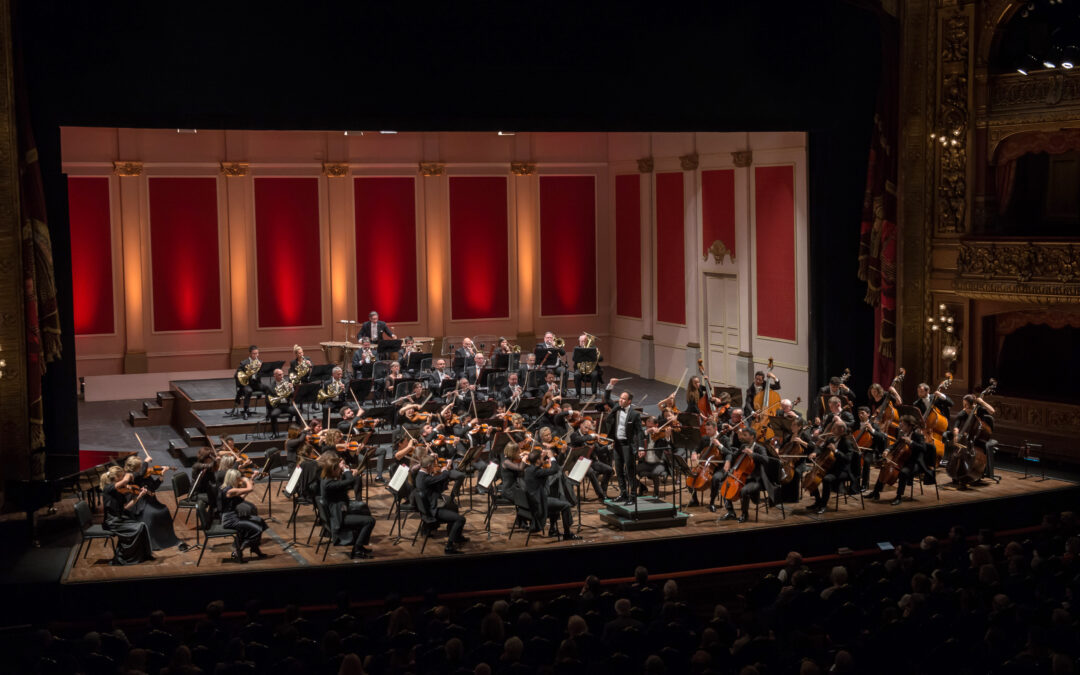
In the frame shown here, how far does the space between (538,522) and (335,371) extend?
4.28 metres

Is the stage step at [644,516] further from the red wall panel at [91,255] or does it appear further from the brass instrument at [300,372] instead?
the red wall panel at [91,255]

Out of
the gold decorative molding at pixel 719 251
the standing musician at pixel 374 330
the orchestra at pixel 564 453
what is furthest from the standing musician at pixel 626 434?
the gold decorative molding at pixel 719 251

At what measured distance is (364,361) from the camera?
17.3 metres

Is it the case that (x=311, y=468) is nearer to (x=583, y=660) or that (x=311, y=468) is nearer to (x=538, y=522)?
(x=538, y=522)

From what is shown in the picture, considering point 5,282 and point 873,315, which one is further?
point 873,315

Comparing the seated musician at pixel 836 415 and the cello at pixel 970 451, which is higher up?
the seated musician at pixel 836 415

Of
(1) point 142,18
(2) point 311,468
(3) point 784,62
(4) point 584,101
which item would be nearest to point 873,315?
(3) point 784,62

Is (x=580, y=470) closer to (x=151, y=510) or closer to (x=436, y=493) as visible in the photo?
(x=436, y=493)

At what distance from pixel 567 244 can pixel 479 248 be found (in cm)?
176

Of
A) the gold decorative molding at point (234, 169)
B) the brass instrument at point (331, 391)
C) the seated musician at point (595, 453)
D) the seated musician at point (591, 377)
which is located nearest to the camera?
the seated musician at point (595, 453)

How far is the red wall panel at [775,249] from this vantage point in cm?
1839

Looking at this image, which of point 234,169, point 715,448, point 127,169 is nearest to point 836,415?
point 715,448

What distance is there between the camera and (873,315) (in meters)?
17.5

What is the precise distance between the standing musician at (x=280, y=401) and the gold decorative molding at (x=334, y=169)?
6.47 m
